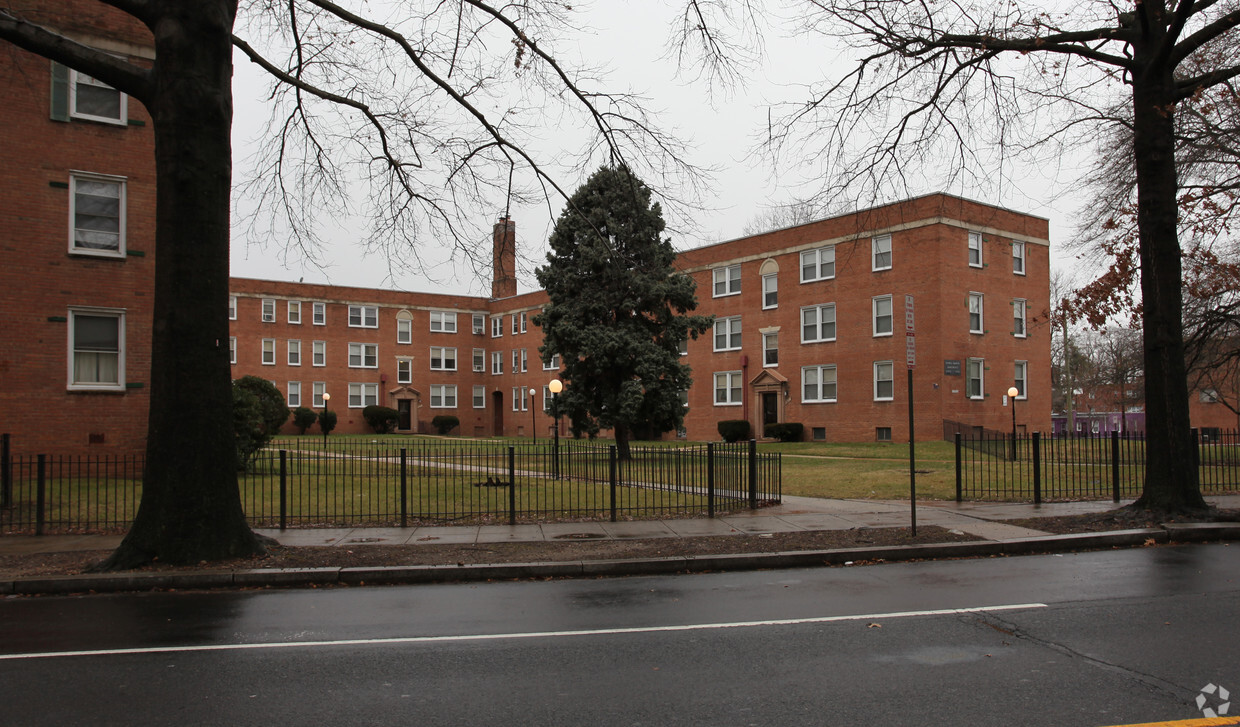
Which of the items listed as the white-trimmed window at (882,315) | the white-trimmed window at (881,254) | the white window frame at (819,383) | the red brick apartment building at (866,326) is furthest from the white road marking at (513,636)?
the white window frame at (819,383)

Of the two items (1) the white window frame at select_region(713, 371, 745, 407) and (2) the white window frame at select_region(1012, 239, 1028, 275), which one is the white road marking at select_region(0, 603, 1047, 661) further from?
(1) the white window frame at select_region(713, 371, 745, 407)

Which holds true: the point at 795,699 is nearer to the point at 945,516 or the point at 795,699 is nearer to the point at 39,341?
the point at 945,516

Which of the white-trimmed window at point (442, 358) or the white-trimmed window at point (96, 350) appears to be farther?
the white-trimmed window at point (442, 358)

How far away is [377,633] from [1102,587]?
6.96 meters

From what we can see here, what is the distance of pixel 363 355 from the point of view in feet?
198

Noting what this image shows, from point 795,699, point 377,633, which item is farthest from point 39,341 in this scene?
point 795,699

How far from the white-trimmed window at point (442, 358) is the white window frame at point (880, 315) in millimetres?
35832

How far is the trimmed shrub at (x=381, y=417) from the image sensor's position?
191 feet

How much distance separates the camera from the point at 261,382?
79.0 ft

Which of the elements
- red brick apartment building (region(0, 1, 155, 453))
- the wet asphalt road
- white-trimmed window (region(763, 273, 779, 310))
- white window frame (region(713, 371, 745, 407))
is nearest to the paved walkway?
the wet asphalt road

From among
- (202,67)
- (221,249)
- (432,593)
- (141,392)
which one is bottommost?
(432,593)

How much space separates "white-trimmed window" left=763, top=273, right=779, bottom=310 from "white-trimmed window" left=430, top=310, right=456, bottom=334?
2956 cm

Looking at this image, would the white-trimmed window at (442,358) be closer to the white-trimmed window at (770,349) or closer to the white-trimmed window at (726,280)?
the white-trimmed window at (726,280)

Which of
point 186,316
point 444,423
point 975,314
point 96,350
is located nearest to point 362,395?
point 444,423
